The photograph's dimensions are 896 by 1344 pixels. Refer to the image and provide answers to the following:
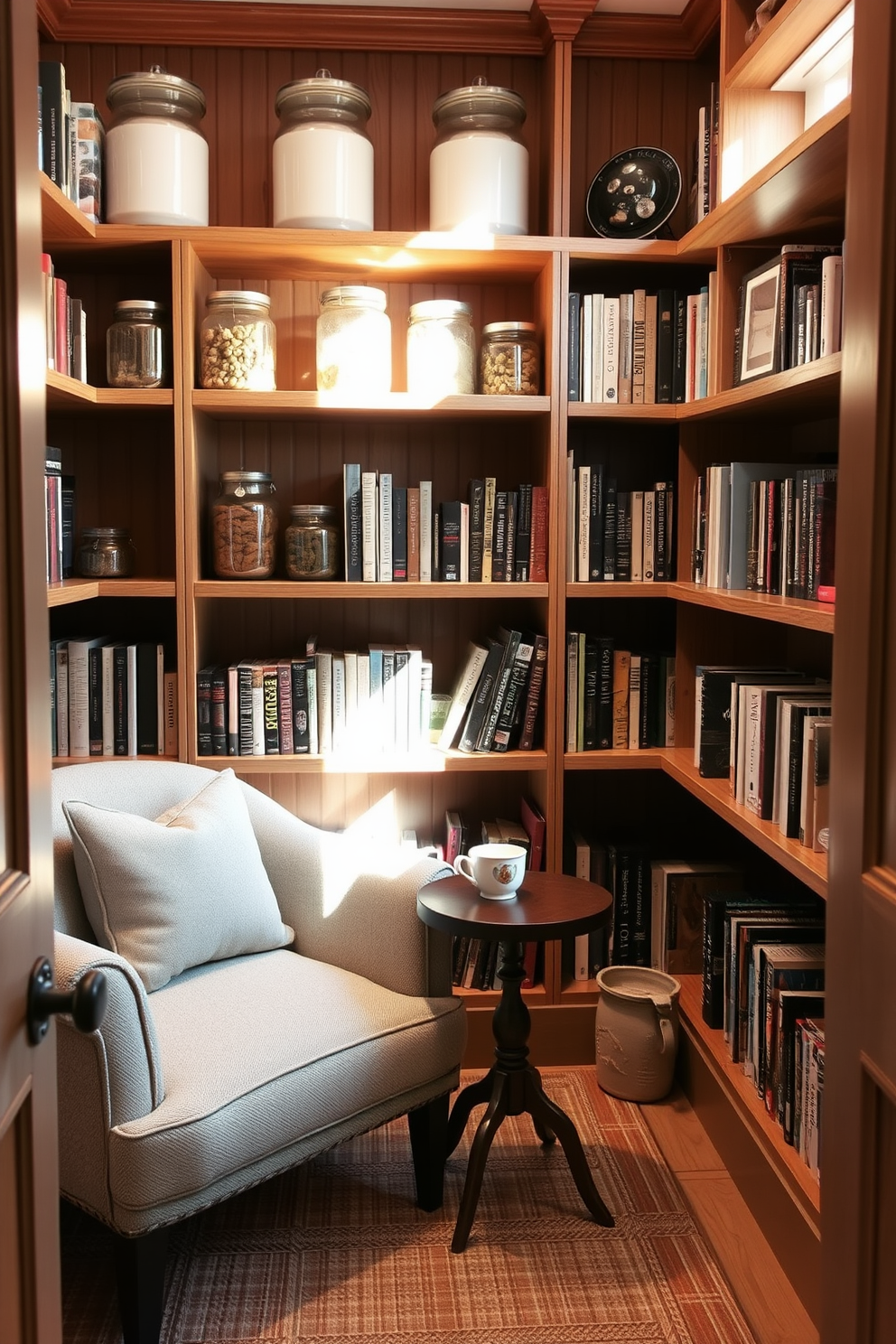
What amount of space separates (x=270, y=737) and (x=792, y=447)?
1.45 m

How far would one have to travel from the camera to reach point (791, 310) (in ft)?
7.54

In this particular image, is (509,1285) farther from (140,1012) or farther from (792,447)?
(792,447)

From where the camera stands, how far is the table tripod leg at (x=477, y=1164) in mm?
2238

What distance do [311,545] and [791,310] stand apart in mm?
1195

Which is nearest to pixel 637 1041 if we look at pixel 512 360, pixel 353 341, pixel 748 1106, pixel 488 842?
pixel 748 1106

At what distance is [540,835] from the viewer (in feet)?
9.67

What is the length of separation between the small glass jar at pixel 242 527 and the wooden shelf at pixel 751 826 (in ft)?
3.53

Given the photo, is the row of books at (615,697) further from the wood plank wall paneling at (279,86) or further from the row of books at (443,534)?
the wood plank wall paneling at (279,86)

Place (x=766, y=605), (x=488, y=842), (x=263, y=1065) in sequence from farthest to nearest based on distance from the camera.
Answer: (x=488, y=842) < (x=766, y=605) < (x=263, y=1065)

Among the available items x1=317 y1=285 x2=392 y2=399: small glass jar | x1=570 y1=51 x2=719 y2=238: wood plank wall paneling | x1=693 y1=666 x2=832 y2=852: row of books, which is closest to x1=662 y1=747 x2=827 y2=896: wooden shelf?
x1=693 y1=666 x2=832 y2=852: row of books

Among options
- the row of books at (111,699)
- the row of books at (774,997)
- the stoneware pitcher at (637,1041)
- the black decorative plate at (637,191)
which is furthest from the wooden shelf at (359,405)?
the stoneware pitcher at (637,1041)

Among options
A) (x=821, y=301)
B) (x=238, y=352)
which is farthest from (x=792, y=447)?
(x=238, y=352)

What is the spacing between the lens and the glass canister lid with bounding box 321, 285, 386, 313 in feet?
9.21

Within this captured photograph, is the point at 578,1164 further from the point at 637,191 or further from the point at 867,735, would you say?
the point at 637,191
